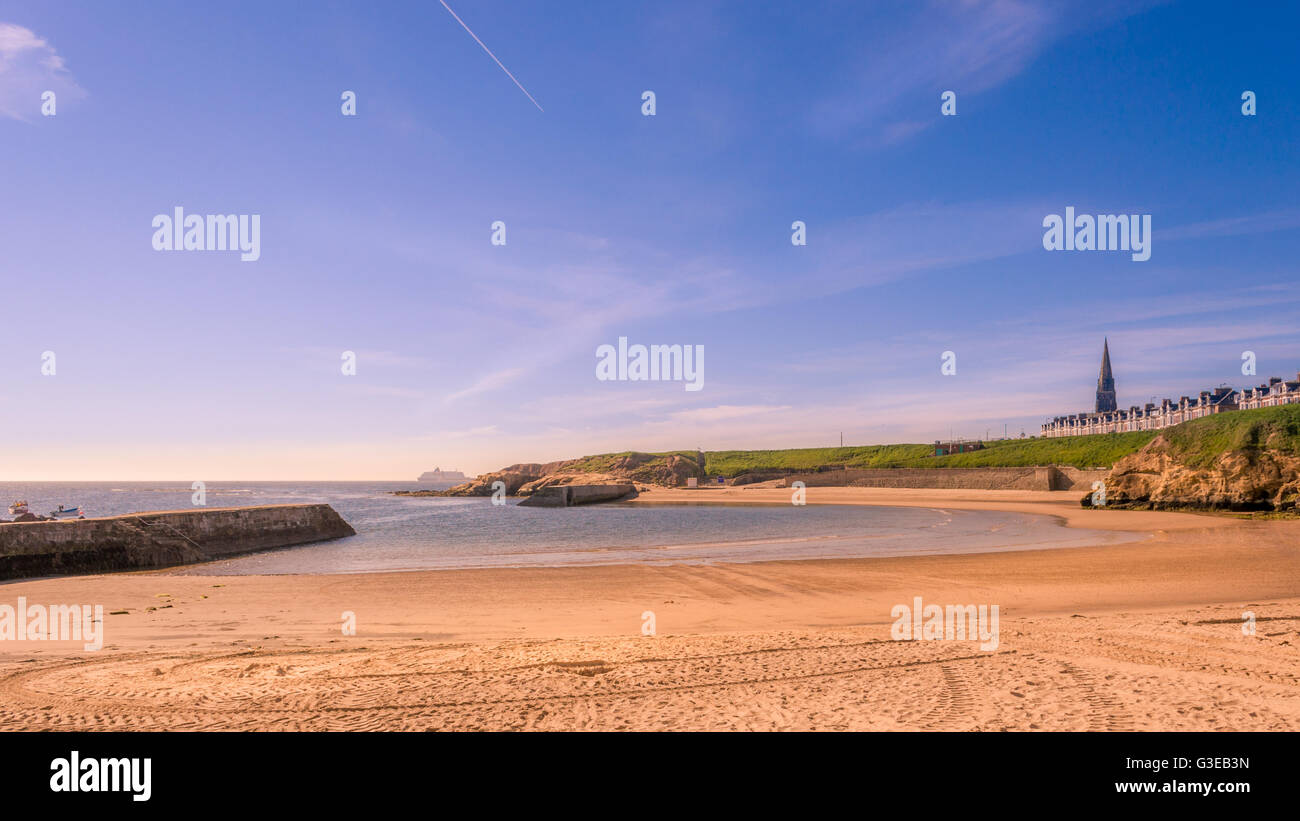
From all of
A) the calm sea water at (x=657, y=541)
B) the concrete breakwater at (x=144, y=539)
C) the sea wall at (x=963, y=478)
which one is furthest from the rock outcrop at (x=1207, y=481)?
the concrete breakwater at (x=144, y=539)

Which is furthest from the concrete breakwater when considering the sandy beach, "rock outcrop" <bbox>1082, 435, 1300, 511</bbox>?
"rock outcrop" <bbox>1082, 435, 1300, 511</bbox>

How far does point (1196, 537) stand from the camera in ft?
92.4

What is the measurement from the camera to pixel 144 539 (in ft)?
Answer: 82.3

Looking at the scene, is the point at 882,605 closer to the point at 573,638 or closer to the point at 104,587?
the point at 573,638

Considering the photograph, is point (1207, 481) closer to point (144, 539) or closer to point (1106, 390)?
point (144, 539)

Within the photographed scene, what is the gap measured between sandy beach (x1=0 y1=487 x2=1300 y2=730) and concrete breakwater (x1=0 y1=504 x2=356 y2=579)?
3.28m

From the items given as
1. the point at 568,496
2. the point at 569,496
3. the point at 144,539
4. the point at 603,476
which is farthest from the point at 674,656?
the point at 603,476

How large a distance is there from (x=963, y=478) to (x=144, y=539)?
278 feet

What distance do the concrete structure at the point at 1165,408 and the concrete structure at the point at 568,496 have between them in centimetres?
7735
